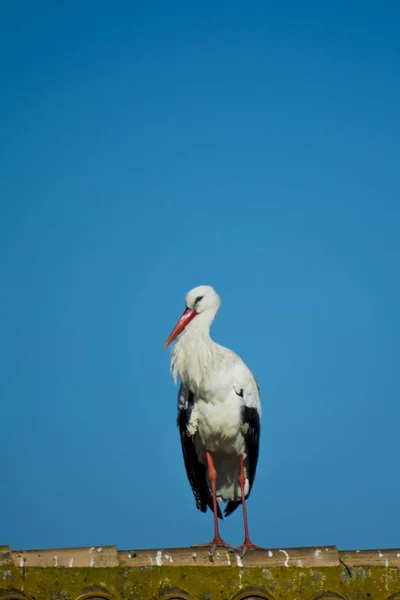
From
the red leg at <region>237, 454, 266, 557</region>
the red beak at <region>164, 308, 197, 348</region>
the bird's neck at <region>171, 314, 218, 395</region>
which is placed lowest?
the red leg at <region>237, 454, 266, 557</region>

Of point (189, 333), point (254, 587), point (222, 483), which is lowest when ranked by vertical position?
point (254, 587)

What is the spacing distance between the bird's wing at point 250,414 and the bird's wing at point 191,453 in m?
0.52

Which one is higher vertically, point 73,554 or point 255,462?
point 255,462

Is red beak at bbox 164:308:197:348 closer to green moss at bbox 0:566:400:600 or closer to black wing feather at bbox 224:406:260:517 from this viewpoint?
black wing feather at bbox 224:406:260:517

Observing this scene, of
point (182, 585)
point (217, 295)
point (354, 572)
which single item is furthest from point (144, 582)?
point (217, 295)

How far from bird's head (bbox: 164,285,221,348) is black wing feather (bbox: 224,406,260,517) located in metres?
1.25

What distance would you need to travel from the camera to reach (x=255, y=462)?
1241 centimetres

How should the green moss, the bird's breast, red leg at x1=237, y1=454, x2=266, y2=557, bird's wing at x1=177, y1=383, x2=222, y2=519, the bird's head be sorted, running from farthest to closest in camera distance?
1. the bird's head
2. bird's wing at x1=177, y1=383, x2=222, y2=519
3. the bird's breast
4. red leg at x1=237, y1=454, x2=266, y2=557
5. the green moss

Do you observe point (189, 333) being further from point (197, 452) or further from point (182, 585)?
point (182, 585)

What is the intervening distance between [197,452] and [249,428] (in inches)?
28.0

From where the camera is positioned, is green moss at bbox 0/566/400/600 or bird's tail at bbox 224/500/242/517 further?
bird's tail at bbox 224/500/242/517

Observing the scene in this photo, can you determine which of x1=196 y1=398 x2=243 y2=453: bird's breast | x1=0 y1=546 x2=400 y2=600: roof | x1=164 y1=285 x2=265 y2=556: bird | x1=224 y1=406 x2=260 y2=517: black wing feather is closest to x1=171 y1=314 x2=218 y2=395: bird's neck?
x1=164 y1=285 x2=265 y2=556: bird

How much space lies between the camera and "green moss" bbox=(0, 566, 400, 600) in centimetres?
866

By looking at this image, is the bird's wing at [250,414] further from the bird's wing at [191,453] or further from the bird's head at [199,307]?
the bird's head at [199,307]
